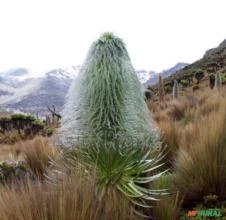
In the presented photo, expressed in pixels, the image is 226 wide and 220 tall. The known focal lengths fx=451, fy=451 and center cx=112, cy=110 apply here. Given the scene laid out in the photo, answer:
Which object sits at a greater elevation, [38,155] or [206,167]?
[38,155]

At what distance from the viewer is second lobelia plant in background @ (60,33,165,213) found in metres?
3.94

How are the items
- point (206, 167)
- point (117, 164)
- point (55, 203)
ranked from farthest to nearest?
point (206, 167), point (117, 164), point (55, 203)

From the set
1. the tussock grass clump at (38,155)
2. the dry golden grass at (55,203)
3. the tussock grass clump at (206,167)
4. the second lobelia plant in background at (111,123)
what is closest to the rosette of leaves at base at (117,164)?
the second lobelia plant in background at (111,123)

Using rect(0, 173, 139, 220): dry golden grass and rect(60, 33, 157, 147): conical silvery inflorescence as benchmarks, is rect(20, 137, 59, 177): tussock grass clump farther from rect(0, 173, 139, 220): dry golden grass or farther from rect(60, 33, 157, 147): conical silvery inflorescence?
rect(0, 173, 139, 220): dry golden grass

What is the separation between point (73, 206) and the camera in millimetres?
2385

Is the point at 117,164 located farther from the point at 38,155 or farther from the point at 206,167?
the point at 38,155

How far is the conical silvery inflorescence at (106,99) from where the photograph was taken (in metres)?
4.02

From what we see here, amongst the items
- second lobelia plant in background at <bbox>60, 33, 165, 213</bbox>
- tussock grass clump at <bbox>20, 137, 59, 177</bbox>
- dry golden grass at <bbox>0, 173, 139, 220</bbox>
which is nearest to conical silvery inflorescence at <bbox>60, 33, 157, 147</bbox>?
second lobelia plant in background at <bbox>60, 33, 165, 213</bbox>

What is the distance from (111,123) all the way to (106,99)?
0.22 meters

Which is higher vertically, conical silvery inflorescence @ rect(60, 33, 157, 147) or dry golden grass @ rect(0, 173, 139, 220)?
conical silvery inflorescence @ rect(60, 33, 157, 147)

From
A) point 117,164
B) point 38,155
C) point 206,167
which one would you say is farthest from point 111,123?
point 38,155

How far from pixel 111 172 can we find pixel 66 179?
1.41m

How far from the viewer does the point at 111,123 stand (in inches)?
159

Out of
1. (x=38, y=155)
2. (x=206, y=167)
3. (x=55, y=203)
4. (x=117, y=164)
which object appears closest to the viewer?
(x=55, y=203)
